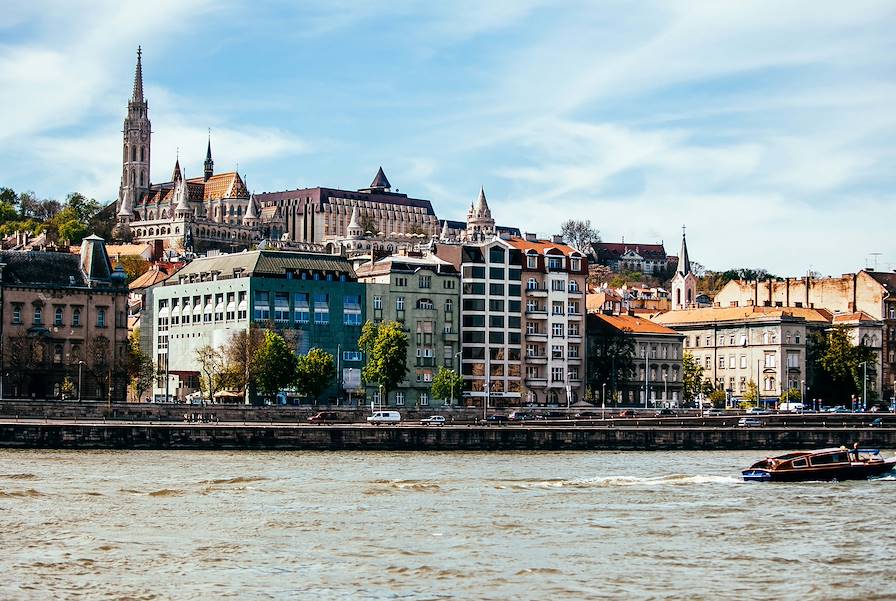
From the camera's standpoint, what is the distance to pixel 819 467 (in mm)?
79375

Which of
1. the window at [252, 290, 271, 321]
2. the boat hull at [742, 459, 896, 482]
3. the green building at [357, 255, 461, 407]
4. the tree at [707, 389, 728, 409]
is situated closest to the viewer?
the boat hull at [742, 459, 896, 482]

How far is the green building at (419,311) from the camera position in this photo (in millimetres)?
142875

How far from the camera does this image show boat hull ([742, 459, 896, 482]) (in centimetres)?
7812

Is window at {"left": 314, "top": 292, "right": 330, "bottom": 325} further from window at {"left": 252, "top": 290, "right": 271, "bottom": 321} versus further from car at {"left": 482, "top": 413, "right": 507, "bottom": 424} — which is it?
car at {"left": 482, "top": 413, "right": 507, "bottom": 424}

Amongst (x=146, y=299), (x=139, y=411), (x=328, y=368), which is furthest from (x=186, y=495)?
(x=146, y=299)

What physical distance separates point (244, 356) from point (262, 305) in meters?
7.31

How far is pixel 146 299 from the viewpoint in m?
158

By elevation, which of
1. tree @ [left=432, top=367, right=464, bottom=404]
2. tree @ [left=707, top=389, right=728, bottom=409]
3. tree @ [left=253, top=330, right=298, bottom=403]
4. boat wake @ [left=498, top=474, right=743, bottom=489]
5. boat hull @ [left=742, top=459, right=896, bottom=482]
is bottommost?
boat wake @ [left=498, top=474, right=743, bottom=489]

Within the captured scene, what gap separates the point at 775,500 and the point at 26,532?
2921 centimetres

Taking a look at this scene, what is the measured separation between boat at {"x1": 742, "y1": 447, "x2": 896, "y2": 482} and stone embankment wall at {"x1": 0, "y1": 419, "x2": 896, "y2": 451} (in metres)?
22.9

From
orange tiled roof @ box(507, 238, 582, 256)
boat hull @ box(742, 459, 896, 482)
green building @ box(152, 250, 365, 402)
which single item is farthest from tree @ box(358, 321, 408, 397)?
boat hull @ box(742, 459, 896, 482)

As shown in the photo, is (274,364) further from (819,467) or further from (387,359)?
(819,467)

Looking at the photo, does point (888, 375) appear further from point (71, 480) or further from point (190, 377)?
point (71, 480)

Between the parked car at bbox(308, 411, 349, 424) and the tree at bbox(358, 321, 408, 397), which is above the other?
the tree at bbox(358, 321, 408, 397)
